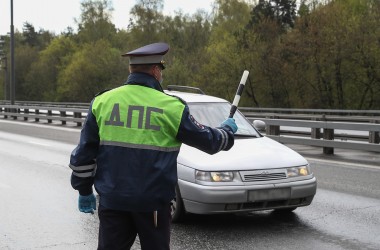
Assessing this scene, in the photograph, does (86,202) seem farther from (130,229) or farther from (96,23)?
(96,23)

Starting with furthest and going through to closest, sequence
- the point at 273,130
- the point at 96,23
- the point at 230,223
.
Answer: the point at 96,23, the point at 273,130, the point at 230,223

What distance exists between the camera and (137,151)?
3025mm

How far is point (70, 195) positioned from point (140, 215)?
17.7 feet

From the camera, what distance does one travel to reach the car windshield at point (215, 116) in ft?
23.9

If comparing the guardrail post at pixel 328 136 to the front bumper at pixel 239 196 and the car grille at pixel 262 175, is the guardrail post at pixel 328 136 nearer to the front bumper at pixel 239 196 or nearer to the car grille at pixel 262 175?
the front bumper at pixel 239 196

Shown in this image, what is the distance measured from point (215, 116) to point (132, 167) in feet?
14.6

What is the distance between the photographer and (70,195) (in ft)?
27.1

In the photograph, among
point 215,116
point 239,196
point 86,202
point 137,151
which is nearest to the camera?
point 137,151

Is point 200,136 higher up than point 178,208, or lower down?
higher up

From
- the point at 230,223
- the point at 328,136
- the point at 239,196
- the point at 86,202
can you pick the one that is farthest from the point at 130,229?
the point at 328,136

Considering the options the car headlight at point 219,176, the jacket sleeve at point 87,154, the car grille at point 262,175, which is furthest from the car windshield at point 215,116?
the jacket sleeve at point 87,154

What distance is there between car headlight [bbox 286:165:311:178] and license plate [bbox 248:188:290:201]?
20cm

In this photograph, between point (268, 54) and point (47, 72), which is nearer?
point (268, 54)

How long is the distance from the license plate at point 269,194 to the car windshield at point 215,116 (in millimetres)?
1353
